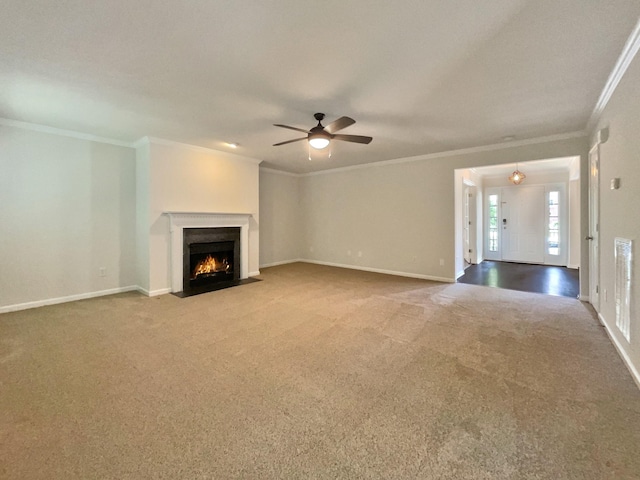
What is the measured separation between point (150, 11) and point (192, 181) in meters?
3.38

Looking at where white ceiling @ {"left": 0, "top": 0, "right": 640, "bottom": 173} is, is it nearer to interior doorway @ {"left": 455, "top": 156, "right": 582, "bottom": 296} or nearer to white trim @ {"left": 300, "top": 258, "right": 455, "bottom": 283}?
white trim @ {"left": 300, "top": 258, "right": 455, "bottom": 283}

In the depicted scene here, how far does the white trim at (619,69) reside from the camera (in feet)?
6.45

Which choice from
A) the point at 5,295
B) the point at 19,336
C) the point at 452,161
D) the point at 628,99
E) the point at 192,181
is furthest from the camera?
the point at 452,161

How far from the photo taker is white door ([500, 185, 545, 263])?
288 inches

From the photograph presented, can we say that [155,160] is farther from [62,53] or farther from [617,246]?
[617,246]

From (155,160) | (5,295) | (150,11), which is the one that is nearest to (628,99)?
(150,11)

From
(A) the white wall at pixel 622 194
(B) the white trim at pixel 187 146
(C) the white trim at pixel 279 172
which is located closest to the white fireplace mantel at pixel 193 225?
(B) the white trim at pixel 187 146

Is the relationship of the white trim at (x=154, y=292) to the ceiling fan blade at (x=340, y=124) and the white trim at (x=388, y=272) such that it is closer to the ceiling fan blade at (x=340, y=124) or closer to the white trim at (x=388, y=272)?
the ceiling fan blade at (x=340, y=124)

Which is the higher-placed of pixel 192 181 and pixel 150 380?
pixel 192 181

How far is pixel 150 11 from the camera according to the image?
5.70 ft

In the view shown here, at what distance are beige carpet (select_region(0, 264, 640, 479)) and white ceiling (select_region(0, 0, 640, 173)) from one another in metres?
2.50

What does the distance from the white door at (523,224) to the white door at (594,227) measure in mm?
3880

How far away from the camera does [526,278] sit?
5566mm

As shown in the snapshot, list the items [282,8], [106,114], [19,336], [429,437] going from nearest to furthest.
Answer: [429,437] → [282,8] → [19,336] → [106,114]
